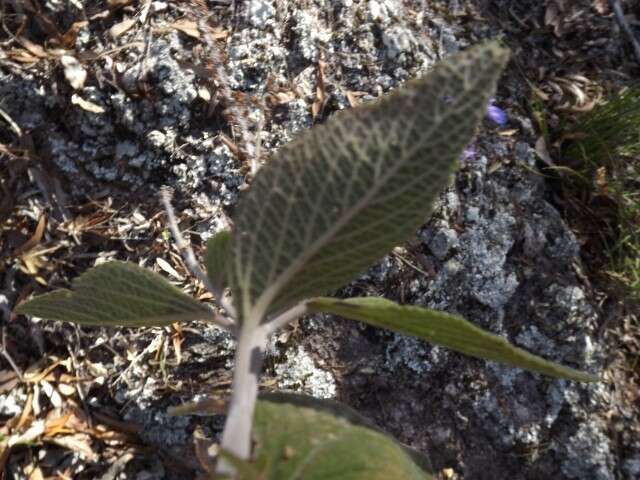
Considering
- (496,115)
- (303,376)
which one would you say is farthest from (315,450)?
(496,115)

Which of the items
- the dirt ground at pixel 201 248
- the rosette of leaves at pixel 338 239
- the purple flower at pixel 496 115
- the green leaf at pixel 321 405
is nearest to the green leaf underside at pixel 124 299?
the rosette of leaves at pixel 338 239

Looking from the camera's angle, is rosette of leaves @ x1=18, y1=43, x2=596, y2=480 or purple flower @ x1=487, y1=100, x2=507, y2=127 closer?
rosette of leaves @ x1=18, y1=43, x2=596, y2=480

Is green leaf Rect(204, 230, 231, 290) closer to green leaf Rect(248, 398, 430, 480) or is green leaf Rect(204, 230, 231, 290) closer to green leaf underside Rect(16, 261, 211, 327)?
green leaf underside Rect(16, 261, 211, 327)

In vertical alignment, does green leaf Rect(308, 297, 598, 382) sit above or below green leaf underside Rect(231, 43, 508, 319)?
below

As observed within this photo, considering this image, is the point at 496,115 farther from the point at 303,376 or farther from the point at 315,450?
the point at 315,450

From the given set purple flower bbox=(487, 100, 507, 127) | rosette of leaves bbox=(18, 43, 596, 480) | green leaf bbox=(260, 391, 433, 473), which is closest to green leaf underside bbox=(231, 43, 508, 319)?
rosette of leaves bbox=(18, 43, 596, 480)

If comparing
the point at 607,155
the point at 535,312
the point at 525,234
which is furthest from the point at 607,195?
the point at 535,312
